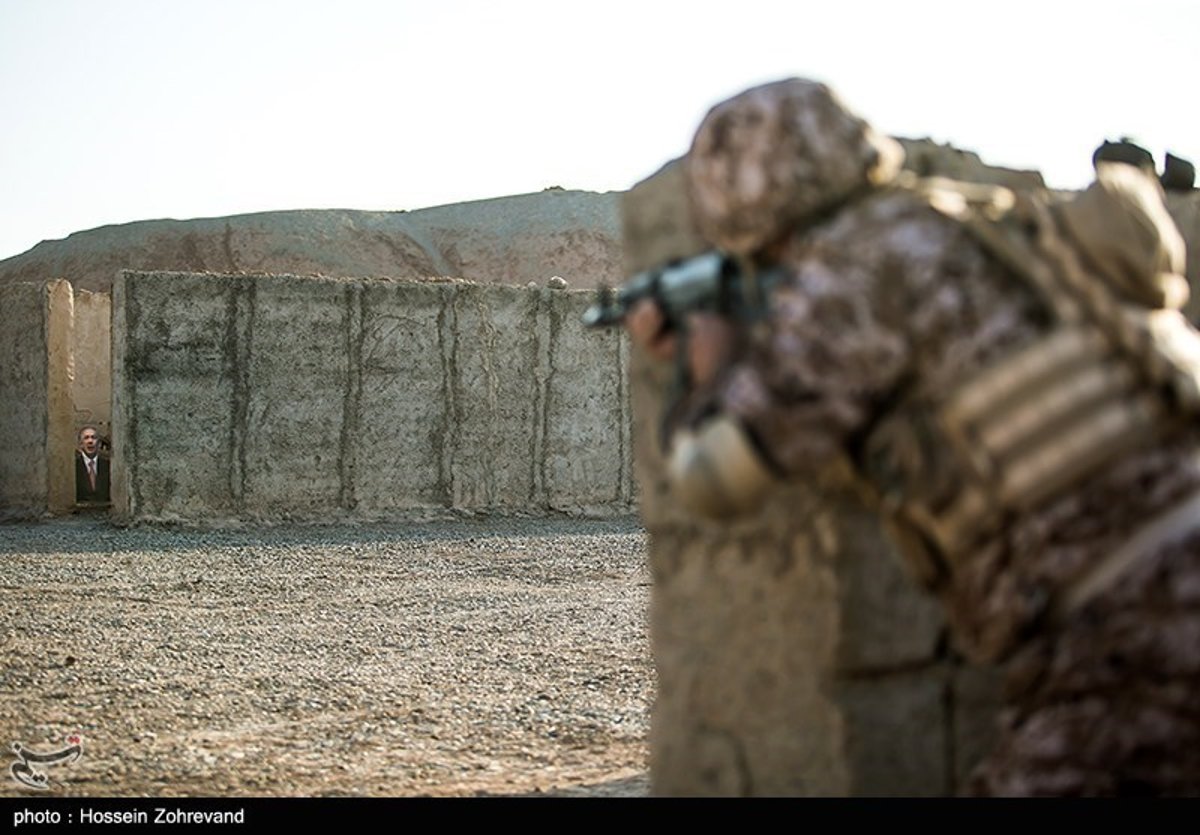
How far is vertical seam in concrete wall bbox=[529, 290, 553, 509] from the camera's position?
12805 mm

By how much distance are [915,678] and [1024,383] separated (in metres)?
0.86

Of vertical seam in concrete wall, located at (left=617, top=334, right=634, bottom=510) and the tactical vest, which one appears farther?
vertical seam in concrete wall, located at (left=617, top=334, right=634, bottom=510)

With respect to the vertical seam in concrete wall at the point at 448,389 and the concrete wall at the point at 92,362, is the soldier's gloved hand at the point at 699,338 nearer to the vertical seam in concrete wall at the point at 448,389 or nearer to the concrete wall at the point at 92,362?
the vertical seam in concrete wall at the point at 448,389

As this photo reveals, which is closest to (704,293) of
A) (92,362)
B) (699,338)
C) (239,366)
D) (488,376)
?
(699,338)

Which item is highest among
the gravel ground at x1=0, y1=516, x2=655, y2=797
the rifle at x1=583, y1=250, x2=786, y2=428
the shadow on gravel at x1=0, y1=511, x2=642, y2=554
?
the rifle at x1=583, y1=250, x2=786, y2=428

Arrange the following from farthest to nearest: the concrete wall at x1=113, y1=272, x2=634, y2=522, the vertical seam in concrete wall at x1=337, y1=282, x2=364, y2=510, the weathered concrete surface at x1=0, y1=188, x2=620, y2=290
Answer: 1. the weathered concrete surface at x1=0, y1=188, x2=620, y2=290
2. the vertical seam in concrete wall at x1=337, y1=282, x2=364, y2=510
3. the concrete wall at x1=113, y1=272, x2=634, y2=522

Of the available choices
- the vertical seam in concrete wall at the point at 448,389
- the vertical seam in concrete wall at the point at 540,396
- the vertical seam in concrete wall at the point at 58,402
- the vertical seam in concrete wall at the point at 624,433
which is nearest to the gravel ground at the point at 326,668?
the vertical seam in concrete wall at the point at 448,389

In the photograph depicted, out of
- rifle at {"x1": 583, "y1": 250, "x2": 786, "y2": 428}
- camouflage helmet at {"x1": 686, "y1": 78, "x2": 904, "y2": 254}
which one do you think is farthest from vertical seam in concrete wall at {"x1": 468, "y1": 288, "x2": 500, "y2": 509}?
camouflage helmet at {"x1": 686, "y1": 78, "x2": 904, "y2": 254}

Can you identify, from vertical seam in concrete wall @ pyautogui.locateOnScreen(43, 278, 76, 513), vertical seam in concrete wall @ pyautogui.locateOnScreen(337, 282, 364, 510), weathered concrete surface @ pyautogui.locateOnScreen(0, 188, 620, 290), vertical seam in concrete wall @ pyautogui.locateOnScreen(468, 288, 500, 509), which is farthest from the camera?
weathered concrete surface @ pyautogui.locateOnScreen(0, 188, 620, 290)

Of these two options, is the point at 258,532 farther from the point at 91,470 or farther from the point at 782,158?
the point at 782,158

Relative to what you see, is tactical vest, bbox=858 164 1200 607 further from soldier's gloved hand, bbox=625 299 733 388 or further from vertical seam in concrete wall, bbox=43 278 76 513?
vertical seam in concrete wall, bbox=43 278 76 513

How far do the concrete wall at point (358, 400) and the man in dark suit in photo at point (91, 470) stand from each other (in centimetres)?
285

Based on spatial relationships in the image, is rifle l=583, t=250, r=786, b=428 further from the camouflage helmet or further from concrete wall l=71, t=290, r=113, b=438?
concrete wall l=71, t=290, r=113, b=438

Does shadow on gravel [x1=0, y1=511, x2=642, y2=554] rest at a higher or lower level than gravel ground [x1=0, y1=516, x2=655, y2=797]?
higher
